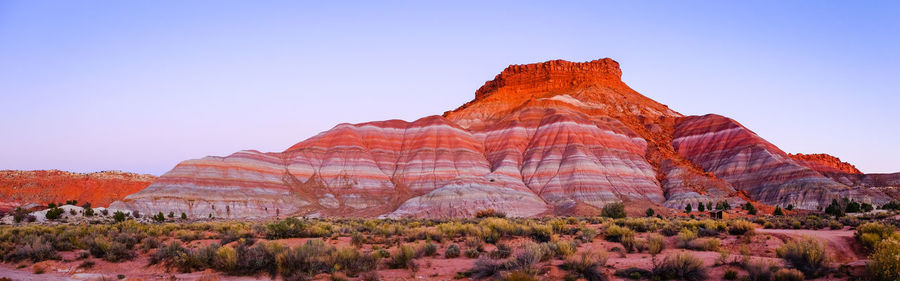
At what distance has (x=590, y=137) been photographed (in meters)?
90.2

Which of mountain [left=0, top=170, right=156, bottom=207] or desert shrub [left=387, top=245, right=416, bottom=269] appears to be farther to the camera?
mountain [left=0, top=170, right=156, bottom=207]

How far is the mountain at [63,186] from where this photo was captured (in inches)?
3285

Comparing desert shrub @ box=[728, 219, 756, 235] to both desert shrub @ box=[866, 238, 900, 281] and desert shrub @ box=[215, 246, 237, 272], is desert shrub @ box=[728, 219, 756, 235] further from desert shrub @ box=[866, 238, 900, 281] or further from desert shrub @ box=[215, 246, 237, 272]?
desert shrub @ box=[215, 246, 237, 272]

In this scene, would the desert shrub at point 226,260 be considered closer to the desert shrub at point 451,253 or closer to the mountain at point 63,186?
the desert shrub at point 451,253

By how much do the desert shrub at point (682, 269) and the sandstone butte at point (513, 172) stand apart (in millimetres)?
48910

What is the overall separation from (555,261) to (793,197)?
7148 cm

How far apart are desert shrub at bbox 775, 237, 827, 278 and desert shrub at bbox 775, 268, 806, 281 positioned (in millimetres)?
652

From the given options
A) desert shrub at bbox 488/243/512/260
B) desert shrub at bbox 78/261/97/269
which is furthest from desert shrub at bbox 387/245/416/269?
desert shrub at bbox 78/261/97/269

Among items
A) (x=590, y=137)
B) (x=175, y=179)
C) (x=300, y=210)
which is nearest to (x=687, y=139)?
(x=590, y=137)

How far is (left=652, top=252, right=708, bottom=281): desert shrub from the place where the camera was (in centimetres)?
1269

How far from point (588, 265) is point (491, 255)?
11.4 ft

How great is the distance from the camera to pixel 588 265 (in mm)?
13352

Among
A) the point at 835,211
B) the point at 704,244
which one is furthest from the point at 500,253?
the point at 835,211

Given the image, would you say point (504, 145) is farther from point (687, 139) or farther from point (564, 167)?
point (687, 139)
